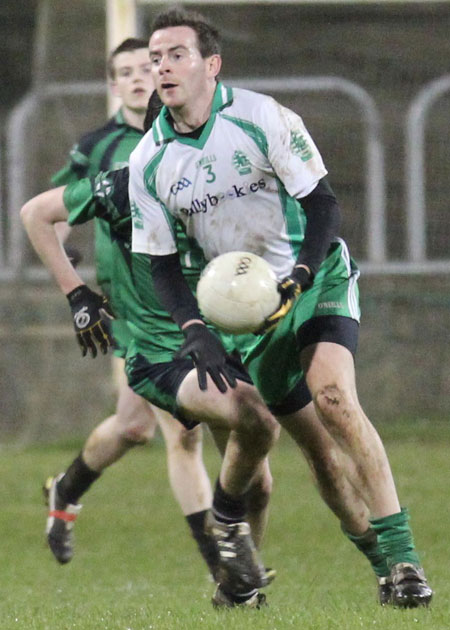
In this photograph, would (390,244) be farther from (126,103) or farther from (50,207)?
(50,207)

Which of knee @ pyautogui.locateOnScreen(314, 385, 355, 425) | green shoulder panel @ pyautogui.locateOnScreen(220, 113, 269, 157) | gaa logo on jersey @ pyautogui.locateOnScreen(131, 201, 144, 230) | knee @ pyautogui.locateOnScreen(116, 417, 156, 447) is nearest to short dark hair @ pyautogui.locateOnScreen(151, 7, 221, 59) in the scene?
green shoulder panel @ pyautogui.locateOnScreen(220, 113, 269, 157)

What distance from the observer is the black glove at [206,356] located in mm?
5371


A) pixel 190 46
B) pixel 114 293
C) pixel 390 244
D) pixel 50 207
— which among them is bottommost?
pixel 390 244

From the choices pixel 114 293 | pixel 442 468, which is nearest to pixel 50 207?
pixel 114 293

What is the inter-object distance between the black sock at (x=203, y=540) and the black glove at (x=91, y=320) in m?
0.99

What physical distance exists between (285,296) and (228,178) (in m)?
0.59

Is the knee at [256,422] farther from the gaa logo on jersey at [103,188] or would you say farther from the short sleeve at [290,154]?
the gaa logo on jersey at [103,188]

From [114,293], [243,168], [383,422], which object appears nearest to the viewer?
→ [243,168]

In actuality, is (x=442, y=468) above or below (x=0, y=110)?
below

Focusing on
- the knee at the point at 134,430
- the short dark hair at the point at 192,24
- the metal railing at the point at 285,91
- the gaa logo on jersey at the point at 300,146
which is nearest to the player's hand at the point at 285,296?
the gaa logo on jersey at the point at 300,146

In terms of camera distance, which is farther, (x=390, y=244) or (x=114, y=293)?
(x=390, y=244)

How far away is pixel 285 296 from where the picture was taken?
17.1ft

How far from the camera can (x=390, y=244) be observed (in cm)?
1252

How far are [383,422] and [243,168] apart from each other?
7182 mm
